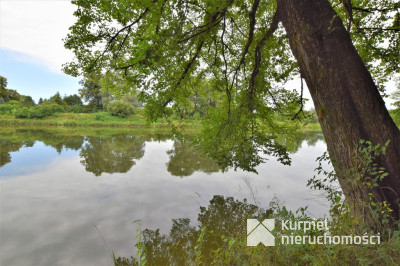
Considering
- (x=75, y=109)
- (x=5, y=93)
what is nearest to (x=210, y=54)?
(x=75, y=109)

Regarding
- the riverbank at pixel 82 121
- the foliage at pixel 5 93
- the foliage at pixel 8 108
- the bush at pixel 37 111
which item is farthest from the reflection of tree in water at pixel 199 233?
the foliage at pixel 5 93

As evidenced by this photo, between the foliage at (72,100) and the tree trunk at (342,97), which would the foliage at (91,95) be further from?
the tree trunk at (342,97)

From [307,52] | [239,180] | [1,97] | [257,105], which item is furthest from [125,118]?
[307,52]

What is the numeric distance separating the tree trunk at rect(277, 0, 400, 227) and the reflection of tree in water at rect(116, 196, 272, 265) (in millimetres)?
1470

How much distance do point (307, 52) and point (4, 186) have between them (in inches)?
394

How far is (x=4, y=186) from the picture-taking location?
737 cm

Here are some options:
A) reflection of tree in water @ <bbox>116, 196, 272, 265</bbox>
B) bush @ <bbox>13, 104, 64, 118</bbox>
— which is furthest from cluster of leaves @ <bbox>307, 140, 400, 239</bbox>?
bush @ <bbox>13, 104, 64, 118</bbox>

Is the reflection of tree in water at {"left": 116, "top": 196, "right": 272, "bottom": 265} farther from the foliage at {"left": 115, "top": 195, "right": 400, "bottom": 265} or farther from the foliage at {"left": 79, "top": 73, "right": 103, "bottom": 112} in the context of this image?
the foliage at {"left": 79, "top": 73, "right": 103, "bottom": 112}

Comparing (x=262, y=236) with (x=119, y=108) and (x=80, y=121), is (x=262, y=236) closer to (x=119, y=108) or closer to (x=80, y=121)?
(x=80, y=121)

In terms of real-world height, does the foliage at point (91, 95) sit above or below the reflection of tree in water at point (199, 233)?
above

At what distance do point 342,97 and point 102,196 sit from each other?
7185 mm

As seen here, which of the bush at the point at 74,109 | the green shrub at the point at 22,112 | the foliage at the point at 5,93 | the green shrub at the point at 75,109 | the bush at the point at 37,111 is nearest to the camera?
the green shrub at the point at 22,112

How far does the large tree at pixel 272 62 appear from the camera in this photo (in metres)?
2.58

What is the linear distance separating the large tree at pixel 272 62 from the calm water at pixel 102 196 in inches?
46.0
